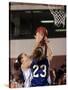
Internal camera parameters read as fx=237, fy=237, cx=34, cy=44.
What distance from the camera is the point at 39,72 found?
1.27m

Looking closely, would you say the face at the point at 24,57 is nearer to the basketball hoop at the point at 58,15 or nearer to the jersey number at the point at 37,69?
the jersey number at the point at 37,69

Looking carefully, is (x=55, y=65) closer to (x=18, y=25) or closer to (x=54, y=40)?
(x=54, y=40)

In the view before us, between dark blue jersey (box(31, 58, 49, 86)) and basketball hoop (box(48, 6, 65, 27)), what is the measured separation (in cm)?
22

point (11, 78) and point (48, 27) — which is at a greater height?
Answer: point (48, 27)

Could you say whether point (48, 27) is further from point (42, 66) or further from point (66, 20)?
point (42, 66)

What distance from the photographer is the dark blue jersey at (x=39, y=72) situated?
4.16 feet

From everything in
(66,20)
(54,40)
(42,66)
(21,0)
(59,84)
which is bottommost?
(59,84)

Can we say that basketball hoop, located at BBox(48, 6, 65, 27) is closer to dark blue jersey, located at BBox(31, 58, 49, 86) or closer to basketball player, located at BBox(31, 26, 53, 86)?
basketball player, located at BBox(31, 26, 53, 86)

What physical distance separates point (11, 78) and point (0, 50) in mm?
157

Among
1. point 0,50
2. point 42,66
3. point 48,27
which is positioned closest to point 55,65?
point 42,66

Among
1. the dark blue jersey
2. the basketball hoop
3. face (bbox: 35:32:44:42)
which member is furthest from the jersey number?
the basketball hoop

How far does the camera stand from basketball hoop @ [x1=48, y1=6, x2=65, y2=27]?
1.29 metres

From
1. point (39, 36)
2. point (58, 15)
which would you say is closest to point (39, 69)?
point (39, 36)

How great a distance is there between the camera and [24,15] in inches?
49.3
